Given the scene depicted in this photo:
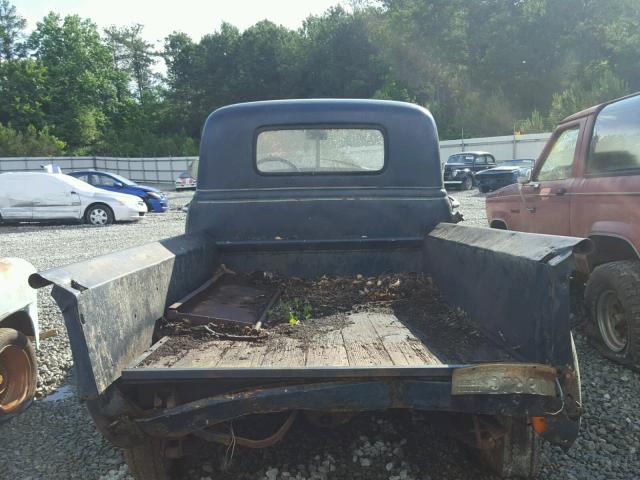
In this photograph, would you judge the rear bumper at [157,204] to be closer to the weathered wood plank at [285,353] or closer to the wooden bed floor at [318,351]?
the wooden bed floor at [318,351]

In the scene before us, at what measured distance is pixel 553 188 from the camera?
4.87 metres

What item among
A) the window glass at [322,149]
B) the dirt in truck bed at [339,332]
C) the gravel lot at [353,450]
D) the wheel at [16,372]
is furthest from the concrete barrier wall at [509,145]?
the wheel at [16,372]

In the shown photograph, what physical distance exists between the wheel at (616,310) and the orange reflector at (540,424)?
6.65ft

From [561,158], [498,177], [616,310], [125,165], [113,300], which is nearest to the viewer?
[113,300]

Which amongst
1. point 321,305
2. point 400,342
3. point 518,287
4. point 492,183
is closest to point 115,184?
point 492,183

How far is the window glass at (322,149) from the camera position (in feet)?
13.2

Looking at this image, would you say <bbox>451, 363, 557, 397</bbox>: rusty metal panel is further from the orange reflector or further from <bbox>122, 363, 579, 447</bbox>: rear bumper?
the orange reflector

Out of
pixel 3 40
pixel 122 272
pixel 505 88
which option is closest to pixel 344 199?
pixel 122 272

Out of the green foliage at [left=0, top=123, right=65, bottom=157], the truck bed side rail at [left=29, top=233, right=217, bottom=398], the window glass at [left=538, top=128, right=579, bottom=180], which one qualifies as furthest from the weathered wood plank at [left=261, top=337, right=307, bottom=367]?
the green foliage at [left=0, top=123, right=65, bottom=157]

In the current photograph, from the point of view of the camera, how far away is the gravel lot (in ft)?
8.43

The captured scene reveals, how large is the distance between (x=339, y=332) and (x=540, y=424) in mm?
1073

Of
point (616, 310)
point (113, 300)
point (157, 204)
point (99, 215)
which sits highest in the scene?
point (113, 300)

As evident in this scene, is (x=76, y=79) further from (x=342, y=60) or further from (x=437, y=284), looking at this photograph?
(x=437, y=284)

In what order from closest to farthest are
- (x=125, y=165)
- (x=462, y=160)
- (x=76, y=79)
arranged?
1. (x=462, y=160)
2. (x=125, y=165)
3. (x=76, y=79)
